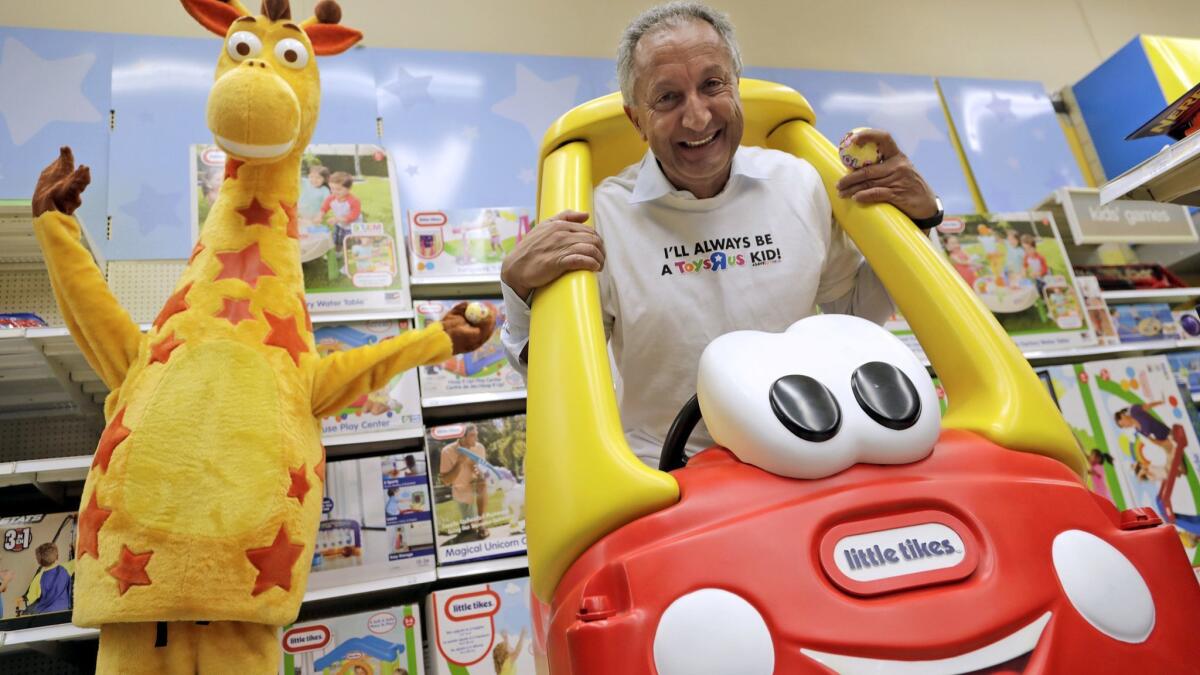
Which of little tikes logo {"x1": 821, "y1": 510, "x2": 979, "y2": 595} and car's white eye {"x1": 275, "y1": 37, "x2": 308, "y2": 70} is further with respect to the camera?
car's white eye {"x1": 275, "y1": 37, "x2": 308, "y2": 70}

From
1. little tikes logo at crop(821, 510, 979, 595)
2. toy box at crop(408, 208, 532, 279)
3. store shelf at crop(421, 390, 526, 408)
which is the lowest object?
little tikes logo at crop(821, 510, 979, 595)

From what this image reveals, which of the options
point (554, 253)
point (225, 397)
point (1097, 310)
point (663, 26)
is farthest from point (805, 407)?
point (1097, 310)

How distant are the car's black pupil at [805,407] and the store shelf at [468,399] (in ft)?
5.56

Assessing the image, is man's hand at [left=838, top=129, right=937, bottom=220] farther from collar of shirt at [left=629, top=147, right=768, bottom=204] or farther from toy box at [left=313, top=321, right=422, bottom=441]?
toy box at [left=313, top=321, right=422, bottom=441]

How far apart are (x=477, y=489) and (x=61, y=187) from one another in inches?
48.6

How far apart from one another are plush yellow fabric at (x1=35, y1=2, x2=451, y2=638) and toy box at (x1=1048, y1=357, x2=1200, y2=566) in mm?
2391

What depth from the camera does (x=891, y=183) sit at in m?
1.06

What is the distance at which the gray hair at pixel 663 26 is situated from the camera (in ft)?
3.73

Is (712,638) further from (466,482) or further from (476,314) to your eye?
(466,482)

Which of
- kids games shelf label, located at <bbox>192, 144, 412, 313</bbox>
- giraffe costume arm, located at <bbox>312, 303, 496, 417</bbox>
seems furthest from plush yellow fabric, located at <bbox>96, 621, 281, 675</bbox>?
kids games shelf label, located at <bbox>192, 144, 412, 313</bbox>

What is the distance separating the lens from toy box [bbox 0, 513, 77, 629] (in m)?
1.87

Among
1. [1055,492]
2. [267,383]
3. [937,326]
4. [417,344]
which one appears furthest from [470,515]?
[1055,492]

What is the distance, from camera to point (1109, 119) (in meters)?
3.82

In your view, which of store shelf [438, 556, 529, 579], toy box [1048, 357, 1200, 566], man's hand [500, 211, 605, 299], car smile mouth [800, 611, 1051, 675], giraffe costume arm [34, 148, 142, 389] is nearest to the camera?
car smile mouth [800, 611, 1051, 675]
